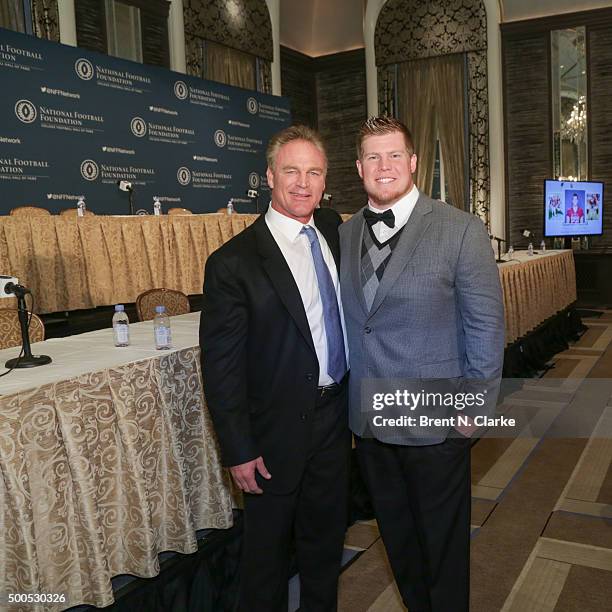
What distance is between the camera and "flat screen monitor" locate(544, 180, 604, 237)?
854cm

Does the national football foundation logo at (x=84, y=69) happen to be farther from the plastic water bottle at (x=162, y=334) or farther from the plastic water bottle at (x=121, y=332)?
the plastic water bottle at (x=162, y=334)

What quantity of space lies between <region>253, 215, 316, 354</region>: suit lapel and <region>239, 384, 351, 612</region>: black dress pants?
236 millimetres

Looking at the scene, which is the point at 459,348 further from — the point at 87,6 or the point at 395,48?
the point at 395,48

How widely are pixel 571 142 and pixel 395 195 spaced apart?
8700mm

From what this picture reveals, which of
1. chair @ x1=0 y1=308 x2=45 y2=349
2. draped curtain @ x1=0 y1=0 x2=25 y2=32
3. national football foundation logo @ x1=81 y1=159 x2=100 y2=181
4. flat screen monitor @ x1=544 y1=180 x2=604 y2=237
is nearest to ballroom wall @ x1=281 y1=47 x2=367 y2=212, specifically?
flat screen monitor @ x1=544 y1=180 x2=604 y2=237

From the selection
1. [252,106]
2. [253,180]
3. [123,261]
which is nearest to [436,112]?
[252,106]

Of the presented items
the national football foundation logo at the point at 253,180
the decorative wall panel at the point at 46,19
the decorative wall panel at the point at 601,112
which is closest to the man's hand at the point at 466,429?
the decorative wall panel at the point at 46,19

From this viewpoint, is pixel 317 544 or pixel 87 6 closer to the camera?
pixel 317 544

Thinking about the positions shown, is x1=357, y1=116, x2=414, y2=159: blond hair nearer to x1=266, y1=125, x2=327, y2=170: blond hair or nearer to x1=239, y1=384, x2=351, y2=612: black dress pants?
x1=266, y1=125, x2=327, y2=170: blond hair

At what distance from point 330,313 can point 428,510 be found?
0.58 metres

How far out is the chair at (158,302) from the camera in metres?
3.67

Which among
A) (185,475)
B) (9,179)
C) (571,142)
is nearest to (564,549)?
(185,475)

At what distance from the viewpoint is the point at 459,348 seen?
1724 millimetres

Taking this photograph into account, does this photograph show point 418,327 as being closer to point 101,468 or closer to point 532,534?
point 101,468
